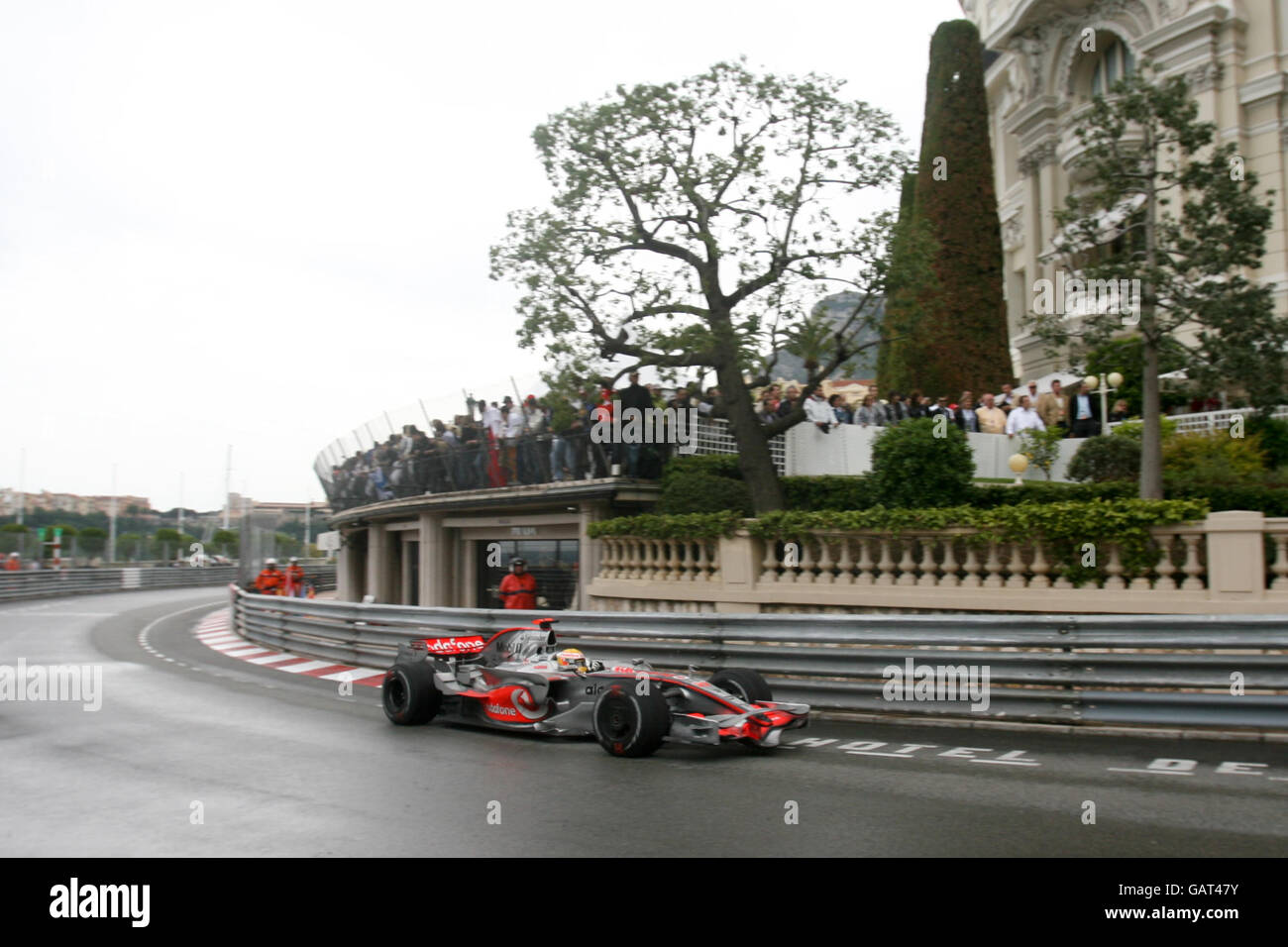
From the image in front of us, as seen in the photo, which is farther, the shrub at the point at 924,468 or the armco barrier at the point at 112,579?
the armco barrier at the point at 112,579

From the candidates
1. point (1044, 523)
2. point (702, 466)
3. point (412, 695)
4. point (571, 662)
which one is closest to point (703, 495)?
point (702, 466)

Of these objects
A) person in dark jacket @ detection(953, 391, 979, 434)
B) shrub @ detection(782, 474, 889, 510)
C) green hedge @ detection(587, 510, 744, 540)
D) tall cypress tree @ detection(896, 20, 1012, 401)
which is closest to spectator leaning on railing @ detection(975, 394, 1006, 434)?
person in dark jacket @ detection(953, 391, 979, 434)

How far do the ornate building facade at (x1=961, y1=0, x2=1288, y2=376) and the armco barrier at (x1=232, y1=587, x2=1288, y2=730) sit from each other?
45.2 feet

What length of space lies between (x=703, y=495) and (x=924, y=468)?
11.5 feet

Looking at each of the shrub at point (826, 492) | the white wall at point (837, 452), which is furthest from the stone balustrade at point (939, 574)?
the white wall at point (837, 452)

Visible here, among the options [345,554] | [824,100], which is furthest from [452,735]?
[345,554]

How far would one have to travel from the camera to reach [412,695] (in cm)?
1036

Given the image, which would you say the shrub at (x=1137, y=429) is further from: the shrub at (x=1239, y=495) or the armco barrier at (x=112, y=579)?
the armco barrier at (x=112, y=579)

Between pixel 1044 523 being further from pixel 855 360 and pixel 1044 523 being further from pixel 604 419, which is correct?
pixel 604 419

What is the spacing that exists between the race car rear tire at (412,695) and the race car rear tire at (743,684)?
2.78 m

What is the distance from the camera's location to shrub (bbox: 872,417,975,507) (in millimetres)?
14570

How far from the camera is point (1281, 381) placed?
50.5ft

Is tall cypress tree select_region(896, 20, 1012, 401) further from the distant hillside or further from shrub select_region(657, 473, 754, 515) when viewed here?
shrub select_region(657, 473, 754, 515)

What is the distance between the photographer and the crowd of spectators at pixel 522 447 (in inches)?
714
